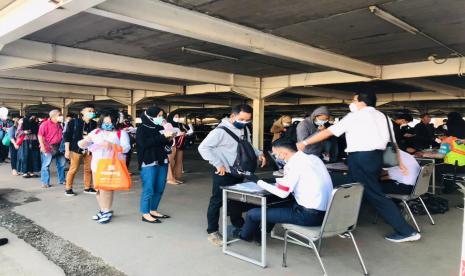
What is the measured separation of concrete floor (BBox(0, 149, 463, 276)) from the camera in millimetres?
3623

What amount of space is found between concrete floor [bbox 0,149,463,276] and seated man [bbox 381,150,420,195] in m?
0.55

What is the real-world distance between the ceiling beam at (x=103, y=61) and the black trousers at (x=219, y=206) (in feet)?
20.2

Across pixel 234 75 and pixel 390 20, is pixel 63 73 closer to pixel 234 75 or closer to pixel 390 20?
pixel 234 75

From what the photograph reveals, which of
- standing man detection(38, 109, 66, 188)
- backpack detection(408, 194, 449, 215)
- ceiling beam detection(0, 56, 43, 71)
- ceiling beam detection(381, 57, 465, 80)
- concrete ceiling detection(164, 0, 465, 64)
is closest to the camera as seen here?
concrete ceiling detection(164, 0, 465, 64)

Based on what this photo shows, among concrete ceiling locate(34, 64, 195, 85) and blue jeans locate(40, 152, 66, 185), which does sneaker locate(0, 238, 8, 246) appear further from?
concrete ceiling locate(34, 64, 195, 85)

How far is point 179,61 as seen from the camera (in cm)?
1088

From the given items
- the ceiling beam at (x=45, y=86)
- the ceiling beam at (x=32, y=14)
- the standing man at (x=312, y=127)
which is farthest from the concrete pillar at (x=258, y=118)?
the ceiling beam at (x=32, y=14)

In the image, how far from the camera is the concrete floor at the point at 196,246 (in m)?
3.62

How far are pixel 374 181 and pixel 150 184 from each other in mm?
2695

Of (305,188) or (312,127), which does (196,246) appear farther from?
(312,127)

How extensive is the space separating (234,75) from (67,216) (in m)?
9.36

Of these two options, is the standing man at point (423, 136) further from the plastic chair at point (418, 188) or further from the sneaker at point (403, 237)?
the sneaker at point (403, 237)

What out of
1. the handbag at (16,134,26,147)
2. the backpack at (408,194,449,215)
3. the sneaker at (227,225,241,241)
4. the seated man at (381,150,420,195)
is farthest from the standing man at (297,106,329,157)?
the handbag at (16,134,26,147)

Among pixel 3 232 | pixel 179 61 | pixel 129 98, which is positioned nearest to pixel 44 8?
pixel 3 232
